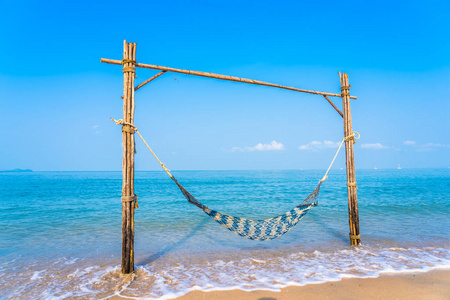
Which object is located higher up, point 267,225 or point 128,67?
point 128,67

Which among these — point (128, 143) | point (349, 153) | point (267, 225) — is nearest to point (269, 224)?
point (267, 225)

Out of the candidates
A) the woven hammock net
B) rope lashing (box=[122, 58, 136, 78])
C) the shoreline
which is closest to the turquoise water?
the shoreline

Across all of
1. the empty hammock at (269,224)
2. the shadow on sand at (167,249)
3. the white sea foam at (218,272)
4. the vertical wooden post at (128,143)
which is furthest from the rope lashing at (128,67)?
the shadow on sand at (167,249)

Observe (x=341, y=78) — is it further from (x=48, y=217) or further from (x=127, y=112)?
(x=48, y=217)

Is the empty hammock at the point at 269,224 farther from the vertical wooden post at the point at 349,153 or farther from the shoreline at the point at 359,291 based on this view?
the shoreline at the point at 359,291

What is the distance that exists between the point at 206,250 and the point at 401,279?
149 inches

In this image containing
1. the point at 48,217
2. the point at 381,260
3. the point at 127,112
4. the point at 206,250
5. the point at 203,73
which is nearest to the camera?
the point at 127,112

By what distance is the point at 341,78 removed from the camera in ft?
18.0

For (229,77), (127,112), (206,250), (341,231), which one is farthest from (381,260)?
(127,112)

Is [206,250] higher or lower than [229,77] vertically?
lower

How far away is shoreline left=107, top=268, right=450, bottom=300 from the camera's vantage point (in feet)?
10.8

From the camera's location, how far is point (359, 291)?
3.44 meters

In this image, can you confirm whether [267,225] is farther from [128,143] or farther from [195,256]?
[128,143]

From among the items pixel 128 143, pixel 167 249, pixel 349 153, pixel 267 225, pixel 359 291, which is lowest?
pixel 167 249
